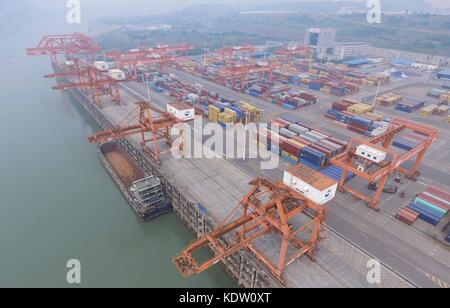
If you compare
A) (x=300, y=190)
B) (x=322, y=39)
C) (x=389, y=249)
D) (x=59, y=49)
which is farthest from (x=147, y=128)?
(x=322, y=39)

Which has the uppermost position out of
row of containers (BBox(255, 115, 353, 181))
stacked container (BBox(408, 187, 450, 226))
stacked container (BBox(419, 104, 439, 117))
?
stacked container (BBox(419, 104, 439, 117))

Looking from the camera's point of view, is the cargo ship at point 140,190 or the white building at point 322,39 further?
the white building at point 322,39

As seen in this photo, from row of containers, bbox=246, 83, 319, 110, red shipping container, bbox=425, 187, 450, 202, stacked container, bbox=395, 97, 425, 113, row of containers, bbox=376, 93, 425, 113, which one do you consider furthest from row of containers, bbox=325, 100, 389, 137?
red shipping container, bbox=425, 187, 450, 202

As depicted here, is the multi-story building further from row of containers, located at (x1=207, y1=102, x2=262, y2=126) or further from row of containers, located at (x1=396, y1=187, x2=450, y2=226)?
row of containers, located at (x1=396, y1=187, x2=450, y2=226)

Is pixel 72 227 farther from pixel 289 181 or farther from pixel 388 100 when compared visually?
pixel 388 100

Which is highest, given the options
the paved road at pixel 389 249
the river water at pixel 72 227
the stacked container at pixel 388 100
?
the stacked container at pixel 388 100

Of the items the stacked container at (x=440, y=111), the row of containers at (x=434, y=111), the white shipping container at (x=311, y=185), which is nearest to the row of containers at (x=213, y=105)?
the white shipping container at (x=311, y=185)

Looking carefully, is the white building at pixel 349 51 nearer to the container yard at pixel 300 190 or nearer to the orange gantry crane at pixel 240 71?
the orange gantry crane at pixel 240 71
